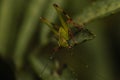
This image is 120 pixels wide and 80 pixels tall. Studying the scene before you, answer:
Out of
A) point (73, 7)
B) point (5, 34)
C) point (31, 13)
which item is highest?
point (73, 7)

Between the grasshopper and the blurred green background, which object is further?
the blurred green background

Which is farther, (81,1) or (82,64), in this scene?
(81,1)

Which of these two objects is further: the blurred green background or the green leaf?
the blurred green background

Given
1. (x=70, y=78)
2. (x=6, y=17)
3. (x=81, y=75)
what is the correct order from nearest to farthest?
(x=70, y=78) < (x=81, y=75) < (x=6, y=17)

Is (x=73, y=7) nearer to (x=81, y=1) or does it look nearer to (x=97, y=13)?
(x=81, y=1)

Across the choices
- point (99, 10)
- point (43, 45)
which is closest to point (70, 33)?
point (99, 10)

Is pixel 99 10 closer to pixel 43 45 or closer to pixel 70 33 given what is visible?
pixel 70 33

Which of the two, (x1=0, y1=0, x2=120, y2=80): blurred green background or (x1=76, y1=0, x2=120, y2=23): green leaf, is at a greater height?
(x1=76, y1=0, x2=120, y2=23): green leaf

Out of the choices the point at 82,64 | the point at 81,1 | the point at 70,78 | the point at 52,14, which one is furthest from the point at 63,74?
the point at 81,1
